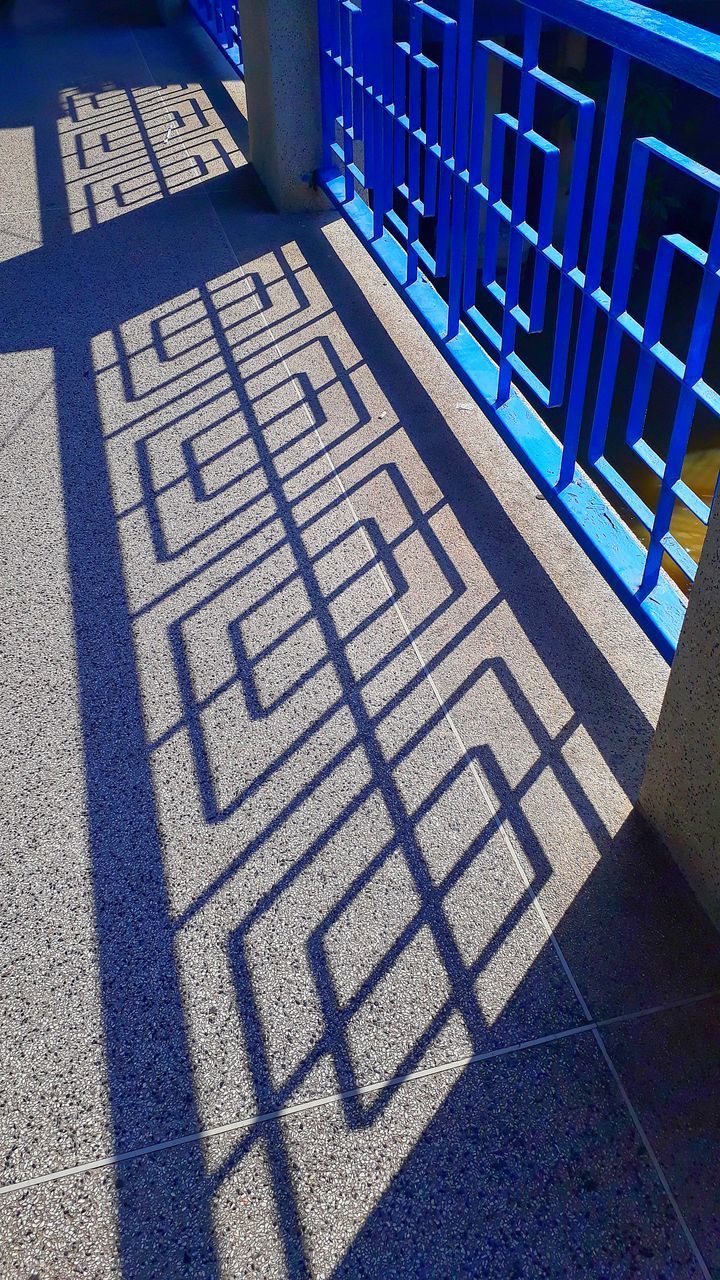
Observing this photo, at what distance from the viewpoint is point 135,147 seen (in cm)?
621

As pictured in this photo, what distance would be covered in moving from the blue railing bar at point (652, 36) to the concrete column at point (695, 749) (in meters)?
0.74

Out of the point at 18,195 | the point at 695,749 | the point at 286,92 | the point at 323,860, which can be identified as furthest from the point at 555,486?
the point at 18,195

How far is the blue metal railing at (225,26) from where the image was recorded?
6703mm

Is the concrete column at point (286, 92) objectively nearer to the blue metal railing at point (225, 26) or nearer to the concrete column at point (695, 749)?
the blue metal railing at point (225, 26)

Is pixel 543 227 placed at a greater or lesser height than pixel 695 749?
greater

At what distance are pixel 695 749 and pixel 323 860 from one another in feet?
2.53

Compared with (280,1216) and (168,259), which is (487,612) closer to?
(280,1216)

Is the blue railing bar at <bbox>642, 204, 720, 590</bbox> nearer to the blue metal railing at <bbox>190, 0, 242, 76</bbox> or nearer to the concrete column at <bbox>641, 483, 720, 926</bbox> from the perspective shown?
the concrete column at <bbox>641, 483, 720, 926</bbox>

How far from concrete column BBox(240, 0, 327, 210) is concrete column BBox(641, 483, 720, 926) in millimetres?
3881

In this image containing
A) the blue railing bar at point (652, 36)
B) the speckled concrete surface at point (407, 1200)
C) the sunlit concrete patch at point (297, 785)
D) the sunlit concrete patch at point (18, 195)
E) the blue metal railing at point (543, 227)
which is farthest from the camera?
the sunlit concrete patch at point (18, 195)

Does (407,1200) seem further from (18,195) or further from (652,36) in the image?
(18,195)

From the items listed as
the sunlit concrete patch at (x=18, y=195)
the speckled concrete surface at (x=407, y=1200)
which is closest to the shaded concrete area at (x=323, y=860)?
the speckled concrete surface at (x=407, y=1200)

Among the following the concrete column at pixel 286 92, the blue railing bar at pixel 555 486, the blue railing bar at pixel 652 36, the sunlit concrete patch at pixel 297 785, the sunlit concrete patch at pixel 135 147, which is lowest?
the sunlit concrete patch at pixel 135 147

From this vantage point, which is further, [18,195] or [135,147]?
[135,147]
